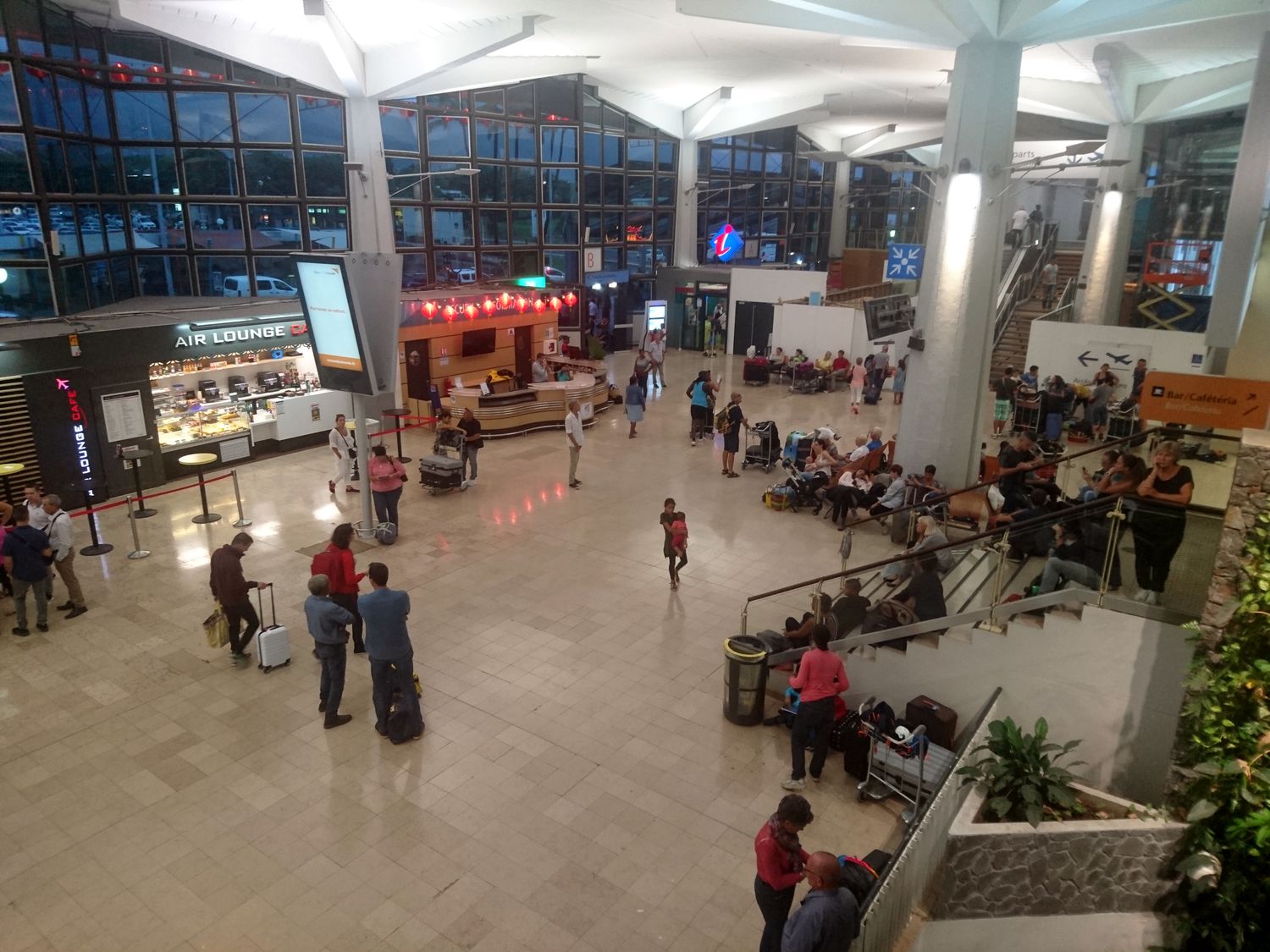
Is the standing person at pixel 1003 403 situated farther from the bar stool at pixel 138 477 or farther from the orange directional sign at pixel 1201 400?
the bar stool at pixel 138 477

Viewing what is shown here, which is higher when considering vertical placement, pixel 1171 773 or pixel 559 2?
pixel 559 2

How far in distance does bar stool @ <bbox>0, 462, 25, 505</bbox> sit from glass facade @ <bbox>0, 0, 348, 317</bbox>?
3094mm

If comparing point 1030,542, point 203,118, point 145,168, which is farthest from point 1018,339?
point 145,168

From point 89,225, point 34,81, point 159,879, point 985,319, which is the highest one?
point 34,81

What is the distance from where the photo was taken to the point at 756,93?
2595cm

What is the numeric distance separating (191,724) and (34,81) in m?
12.1

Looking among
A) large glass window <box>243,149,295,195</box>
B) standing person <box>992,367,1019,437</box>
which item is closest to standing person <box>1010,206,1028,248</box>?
standing person <box>992,367,1019,437</box>

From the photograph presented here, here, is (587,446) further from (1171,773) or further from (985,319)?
(1171,773)

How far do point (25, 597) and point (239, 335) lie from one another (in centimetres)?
742

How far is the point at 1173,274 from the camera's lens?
22.3 metres

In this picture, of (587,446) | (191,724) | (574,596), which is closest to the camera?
(191,724)

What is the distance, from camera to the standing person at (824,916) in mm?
4090

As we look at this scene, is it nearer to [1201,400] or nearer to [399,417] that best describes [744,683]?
[1201,400]

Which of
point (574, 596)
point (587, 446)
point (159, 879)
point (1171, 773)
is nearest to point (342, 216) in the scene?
point (587, 446)
